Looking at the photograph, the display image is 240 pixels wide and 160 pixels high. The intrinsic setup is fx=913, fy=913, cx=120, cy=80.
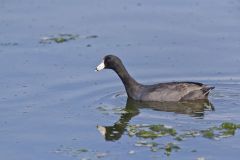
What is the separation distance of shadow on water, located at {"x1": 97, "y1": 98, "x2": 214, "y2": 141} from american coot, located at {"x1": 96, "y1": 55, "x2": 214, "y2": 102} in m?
0.10

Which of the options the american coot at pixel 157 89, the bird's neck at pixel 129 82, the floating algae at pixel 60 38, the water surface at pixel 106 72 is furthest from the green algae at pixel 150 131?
the floating algae at pixel 60 38

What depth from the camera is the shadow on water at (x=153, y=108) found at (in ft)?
44.6

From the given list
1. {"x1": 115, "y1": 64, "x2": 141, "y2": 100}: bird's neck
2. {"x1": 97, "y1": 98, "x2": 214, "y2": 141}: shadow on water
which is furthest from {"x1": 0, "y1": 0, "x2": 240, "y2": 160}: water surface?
{"x1": 115, "y1": 64, "x2": 141, "y2": 100}: bird's neck

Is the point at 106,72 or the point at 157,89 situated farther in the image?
the point at 106,72

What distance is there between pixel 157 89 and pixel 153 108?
43 centimetres

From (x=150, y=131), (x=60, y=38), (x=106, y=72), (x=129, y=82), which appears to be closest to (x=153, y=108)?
(x=129, y=82)

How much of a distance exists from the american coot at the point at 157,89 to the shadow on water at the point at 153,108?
0.10 meters

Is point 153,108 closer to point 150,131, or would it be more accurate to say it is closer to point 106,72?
point 150,131

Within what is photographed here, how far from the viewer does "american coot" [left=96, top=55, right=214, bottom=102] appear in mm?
15258

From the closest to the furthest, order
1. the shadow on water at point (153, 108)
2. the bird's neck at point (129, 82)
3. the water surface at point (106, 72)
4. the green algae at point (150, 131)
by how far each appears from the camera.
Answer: the water surface at point (106, 72), the green algae at point (150, 131), the shadow on water at point (153, 108), the bird's neck at point (129, 82)

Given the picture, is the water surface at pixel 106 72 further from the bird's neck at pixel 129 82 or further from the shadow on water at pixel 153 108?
the bird's neck at pixel 129 82

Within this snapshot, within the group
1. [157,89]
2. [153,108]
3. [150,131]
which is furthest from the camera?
[157,89]

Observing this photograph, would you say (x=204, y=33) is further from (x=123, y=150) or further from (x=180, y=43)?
(x=123, y=150)

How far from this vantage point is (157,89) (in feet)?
50.1
